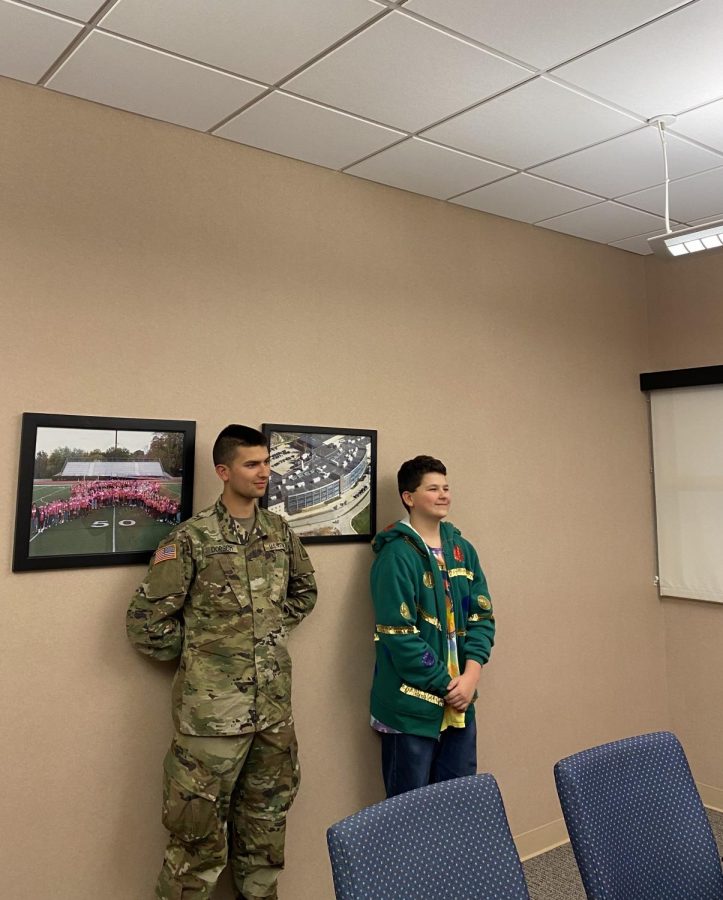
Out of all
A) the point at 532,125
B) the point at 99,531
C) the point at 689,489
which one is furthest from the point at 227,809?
the point at 689,489

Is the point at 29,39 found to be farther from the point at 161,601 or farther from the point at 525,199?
the point at 525,199

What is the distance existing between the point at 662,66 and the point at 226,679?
7.69ft

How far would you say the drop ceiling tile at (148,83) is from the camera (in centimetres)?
231

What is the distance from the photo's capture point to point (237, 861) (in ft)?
8.50

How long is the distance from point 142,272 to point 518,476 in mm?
1991

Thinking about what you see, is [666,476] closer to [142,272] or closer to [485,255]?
[485,255]

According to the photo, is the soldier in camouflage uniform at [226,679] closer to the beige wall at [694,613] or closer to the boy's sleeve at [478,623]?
the boy's sleeve at [478,623]

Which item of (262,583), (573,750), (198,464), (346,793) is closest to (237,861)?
(346,793)

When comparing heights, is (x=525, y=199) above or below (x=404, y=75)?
above

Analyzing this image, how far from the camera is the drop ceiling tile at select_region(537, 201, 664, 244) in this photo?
3688 mm

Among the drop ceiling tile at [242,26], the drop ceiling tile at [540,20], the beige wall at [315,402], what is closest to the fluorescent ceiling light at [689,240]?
the drop ceiling tile at [540,20]

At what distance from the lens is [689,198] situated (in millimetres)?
3531

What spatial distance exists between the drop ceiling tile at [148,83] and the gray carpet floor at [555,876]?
3.24 m

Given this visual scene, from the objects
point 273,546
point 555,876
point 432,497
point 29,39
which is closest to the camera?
point 29,39
